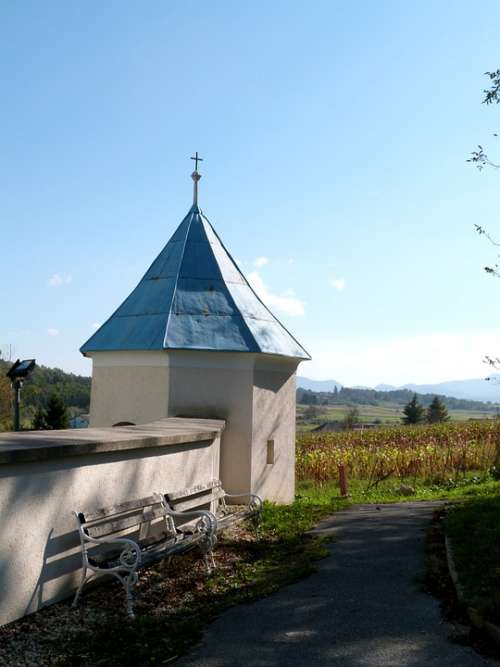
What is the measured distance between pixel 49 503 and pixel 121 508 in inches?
41.5

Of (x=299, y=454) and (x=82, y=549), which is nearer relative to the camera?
(x=82, y=549)

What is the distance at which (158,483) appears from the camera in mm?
8992

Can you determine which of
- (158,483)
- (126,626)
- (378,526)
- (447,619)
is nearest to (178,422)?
(158,483)

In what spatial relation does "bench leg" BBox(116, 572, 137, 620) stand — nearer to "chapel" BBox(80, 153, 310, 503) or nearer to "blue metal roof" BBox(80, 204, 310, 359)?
"chapel" BBox(80, 153, 310, 503)

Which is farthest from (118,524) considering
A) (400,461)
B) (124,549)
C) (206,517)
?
(400,461)

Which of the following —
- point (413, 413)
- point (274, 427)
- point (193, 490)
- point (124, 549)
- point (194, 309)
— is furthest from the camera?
point (413, 413)

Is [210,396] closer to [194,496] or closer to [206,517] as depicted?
[194,496]

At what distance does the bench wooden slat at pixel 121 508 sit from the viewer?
718 centimetres

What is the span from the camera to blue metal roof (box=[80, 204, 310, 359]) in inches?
508

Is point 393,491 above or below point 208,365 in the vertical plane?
below

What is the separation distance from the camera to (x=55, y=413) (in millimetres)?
39656

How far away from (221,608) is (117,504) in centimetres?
181

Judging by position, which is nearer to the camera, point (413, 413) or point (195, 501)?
point (195, 501)

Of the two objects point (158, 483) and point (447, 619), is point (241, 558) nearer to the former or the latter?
point (158, 483)
